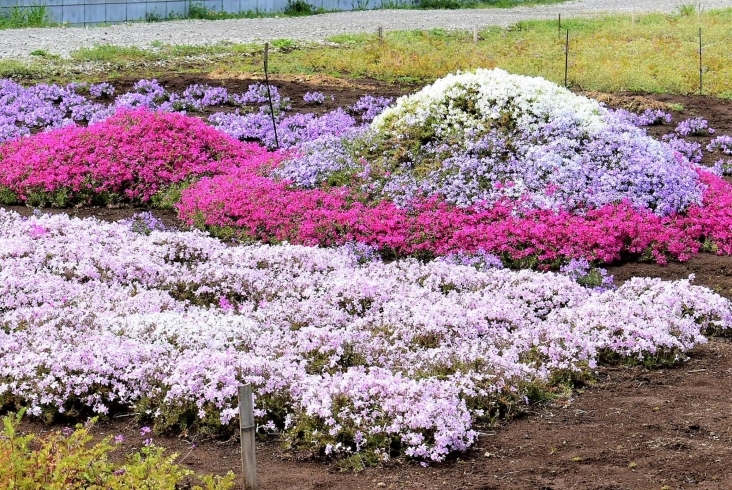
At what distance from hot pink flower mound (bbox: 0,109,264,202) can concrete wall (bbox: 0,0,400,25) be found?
20.5 m

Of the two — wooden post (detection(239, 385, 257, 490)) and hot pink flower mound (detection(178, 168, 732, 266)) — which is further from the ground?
hot pink flower mound (detection(178, 168, 732, 266))

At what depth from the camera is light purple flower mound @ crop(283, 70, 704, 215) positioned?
42.2 feet

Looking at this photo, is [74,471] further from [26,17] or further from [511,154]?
[26,17]

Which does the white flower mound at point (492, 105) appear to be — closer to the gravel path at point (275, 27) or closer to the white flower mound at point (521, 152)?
the white flower mound at point (521, 152)

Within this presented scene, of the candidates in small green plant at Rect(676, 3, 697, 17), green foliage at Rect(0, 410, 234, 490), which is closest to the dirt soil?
green foliage at Rect(0, 410, 234, 490)

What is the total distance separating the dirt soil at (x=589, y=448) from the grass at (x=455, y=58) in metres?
17.3

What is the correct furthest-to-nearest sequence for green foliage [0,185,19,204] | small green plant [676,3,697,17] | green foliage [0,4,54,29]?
small green plant [676,3,697,17], green foliage [0,4,54,29], green foliage [0,185,19,204]

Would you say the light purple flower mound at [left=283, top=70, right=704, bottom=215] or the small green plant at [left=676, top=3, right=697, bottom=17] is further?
the small green plant at [left=676, top=3, right=697, bottom=17]

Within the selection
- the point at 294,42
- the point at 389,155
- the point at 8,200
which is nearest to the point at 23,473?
the point at 389,155

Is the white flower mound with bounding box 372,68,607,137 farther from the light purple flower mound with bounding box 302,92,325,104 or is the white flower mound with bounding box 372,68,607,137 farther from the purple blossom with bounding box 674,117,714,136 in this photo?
the light purple flower mound with bounding box 302,92,325,104

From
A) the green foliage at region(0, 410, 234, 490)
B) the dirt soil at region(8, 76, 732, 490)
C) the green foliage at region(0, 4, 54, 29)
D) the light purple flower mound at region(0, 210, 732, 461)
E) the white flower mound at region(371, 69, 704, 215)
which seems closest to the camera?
the green foliage at region(0, 410, 234, 490)

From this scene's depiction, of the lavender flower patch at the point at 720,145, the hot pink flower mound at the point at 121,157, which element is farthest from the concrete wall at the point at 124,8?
the lavender flower patch at the point at 720,145

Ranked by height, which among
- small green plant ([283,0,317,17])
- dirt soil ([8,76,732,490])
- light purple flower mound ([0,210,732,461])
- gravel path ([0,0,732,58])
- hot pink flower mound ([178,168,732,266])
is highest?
small green plant ([283,0,317,17])

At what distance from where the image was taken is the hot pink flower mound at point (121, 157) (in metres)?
15.1
